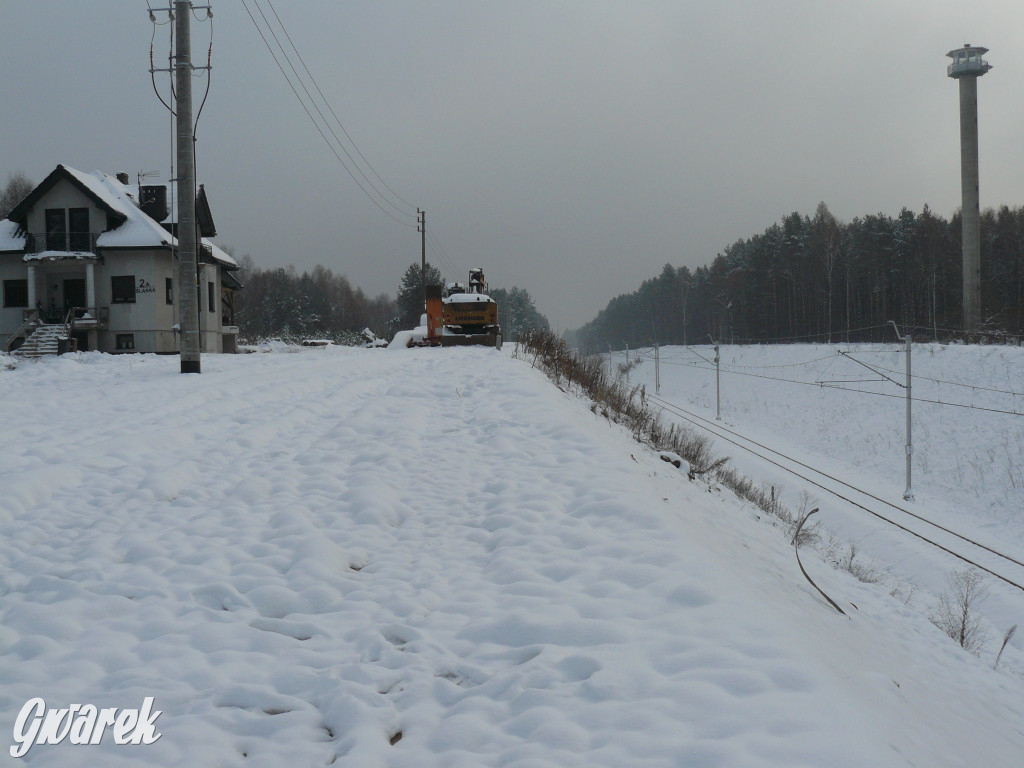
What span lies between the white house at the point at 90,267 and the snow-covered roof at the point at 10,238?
38mm

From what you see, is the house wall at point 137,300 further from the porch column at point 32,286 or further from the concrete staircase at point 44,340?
the porch column at point 32,286

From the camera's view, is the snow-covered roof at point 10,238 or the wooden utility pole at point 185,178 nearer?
the wooden utility pole at point 185,178

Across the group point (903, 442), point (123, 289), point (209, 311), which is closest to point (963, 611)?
point (903, 442)

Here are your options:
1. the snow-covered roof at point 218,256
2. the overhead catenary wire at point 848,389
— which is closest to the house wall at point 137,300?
the snow-covered roof at point 218,256

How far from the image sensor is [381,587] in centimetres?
480

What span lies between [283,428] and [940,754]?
26.0 feet

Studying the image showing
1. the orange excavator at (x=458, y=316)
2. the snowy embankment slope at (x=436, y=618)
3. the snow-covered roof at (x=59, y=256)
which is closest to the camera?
the snowy embankment slope at (x=436, y=618)

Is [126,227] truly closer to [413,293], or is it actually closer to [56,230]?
[56,230]

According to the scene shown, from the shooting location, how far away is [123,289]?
30.7 metres

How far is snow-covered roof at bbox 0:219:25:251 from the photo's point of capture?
2984 cm

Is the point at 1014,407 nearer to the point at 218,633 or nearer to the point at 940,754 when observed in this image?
the point at 940,754

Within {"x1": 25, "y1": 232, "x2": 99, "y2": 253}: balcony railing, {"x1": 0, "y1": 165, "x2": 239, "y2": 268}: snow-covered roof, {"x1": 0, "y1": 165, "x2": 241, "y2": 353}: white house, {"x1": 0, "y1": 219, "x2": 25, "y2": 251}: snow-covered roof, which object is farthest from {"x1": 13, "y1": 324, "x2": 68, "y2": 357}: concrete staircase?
{"x1": 0, "y1": 219, "x2": 25, "y2": 251}: snow-covered roof

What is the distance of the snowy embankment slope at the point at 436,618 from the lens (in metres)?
3.14

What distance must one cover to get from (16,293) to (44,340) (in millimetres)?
5229
